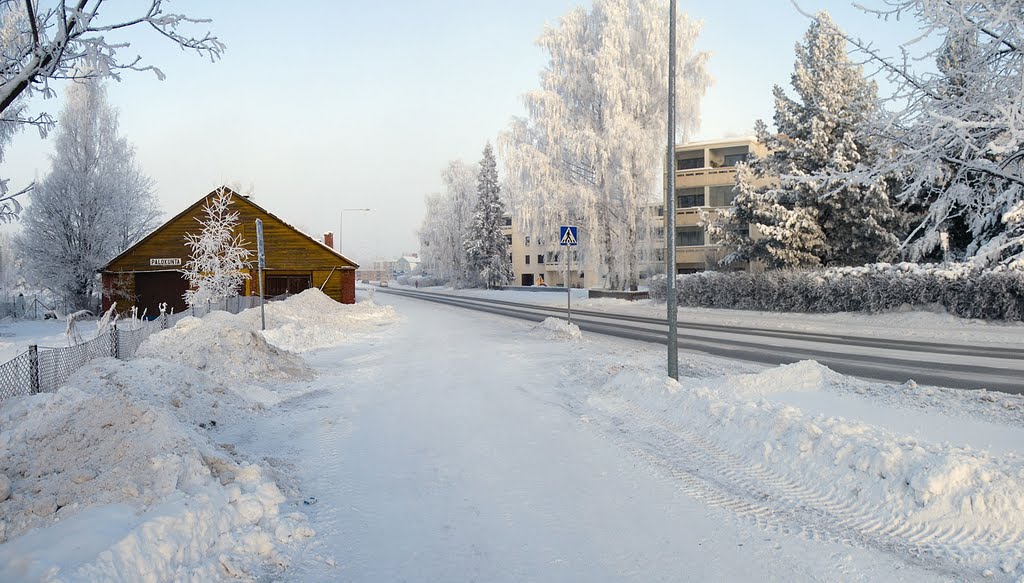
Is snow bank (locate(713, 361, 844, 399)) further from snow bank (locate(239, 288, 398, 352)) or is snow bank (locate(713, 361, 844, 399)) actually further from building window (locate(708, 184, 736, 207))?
building window (locate(708, 184, 736, 207))

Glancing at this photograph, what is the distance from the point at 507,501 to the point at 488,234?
5642 cm

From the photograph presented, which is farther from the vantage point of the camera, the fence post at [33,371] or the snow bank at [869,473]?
the fence post at [33,371]

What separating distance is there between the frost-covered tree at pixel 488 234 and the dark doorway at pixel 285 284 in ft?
95.9

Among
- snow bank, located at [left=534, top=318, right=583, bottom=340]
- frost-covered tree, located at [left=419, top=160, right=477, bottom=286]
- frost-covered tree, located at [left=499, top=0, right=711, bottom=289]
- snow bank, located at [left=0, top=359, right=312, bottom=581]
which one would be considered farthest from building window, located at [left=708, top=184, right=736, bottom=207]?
snow bank, located at [left=0, top=359, right=312, bottom=581]

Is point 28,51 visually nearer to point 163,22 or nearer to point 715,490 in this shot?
point 163,22

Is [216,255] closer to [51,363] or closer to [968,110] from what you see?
[51,363]

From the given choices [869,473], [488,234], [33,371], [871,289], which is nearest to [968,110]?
[869,473]

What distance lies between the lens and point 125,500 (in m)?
4.30

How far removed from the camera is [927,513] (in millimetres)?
4430

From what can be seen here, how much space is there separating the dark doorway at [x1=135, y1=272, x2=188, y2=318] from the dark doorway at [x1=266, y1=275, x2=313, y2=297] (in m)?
4.67

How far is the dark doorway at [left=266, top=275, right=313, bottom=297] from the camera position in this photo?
32.5 meters

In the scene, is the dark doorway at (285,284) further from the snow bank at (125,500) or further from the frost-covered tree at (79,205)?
the snow bank at (125,500)

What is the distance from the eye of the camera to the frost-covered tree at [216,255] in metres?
27.8

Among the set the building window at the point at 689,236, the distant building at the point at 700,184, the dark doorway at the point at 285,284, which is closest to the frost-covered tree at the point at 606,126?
the distant building at the point at 700,184
